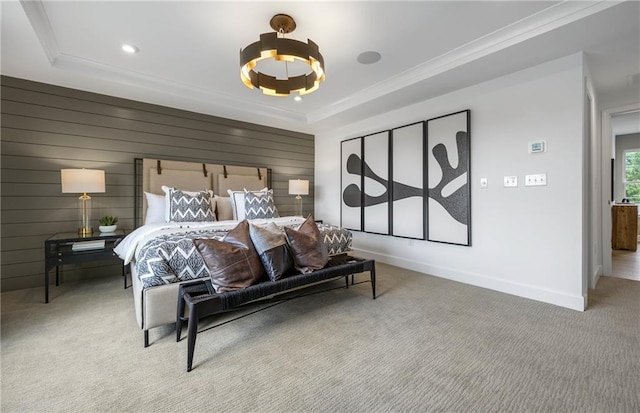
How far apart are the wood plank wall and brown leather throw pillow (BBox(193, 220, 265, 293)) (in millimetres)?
2490

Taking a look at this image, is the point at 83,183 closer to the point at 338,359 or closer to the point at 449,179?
the point at 338,359

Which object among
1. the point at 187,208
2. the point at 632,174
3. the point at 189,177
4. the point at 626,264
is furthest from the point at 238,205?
the point at 632,174

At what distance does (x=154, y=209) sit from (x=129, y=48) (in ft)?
6.09

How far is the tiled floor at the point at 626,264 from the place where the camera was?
3.87 metres

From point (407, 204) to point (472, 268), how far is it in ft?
4.02

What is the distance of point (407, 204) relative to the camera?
421 cm

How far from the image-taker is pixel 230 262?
2072mm

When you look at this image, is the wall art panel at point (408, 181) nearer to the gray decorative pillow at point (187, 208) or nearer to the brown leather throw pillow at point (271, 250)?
the brown leather throw pillow at point (271, 250)

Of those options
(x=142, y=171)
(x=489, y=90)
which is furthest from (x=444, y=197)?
(x=142, y=171)

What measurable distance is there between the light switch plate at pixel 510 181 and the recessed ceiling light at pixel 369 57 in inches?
78.8

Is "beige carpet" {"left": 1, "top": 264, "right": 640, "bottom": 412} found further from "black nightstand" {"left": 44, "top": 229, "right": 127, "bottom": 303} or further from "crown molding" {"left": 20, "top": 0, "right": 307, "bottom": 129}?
"crown molding" {"left": 20, "top": 0, "right": 307, "bottom": 129}

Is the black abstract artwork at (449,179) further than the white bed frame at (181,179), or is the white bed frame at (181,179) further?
the black abstract artwork at (449,179)

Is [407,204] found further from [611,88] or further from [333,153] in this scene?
[611,88]

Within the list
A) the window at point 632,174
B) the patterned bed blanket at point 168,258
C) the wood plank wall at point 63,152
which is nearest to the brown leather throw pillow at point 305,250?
the patterned bed blanket at point 168,258
